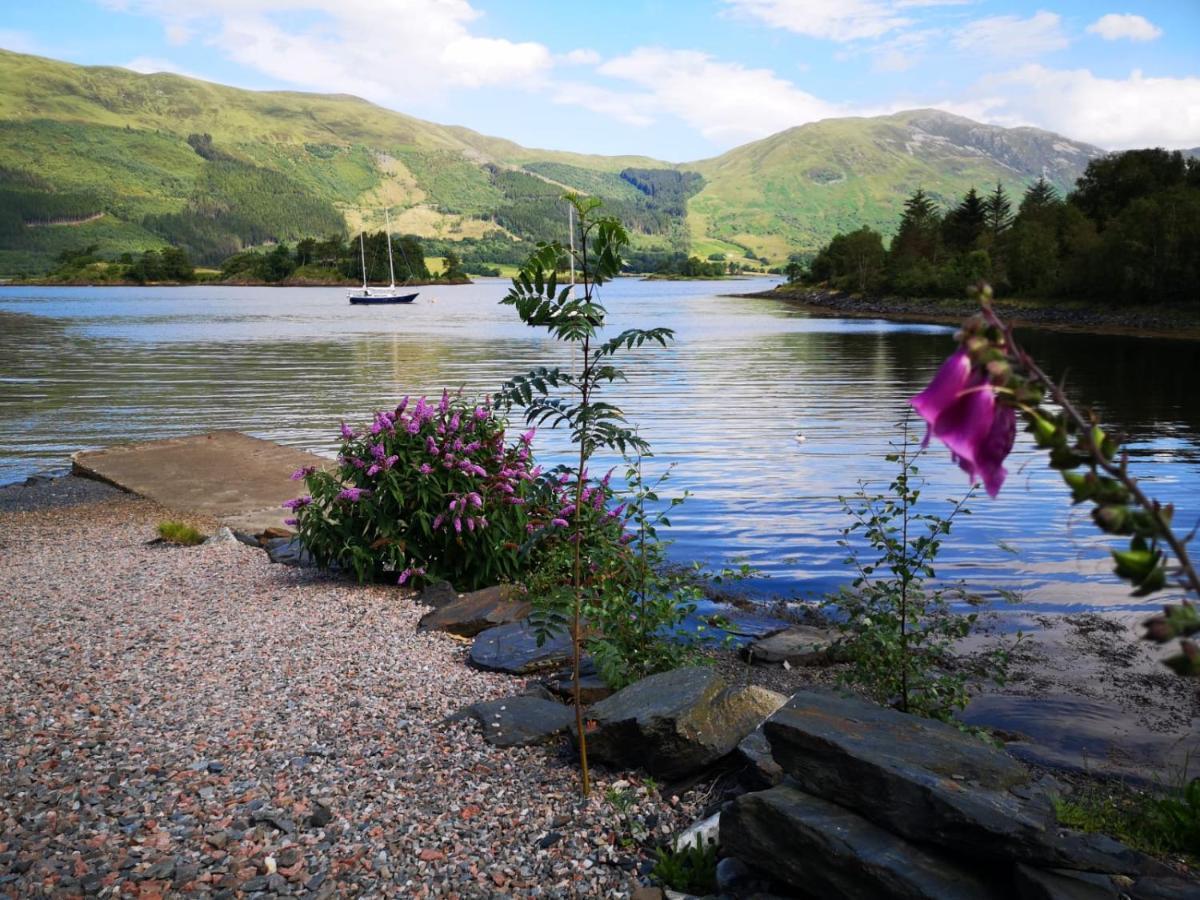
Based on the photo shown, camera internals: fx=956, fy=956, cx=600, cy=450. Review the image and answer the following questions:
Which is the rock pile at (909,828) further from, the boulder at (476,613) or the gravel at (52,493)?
the gravel at (52,493)

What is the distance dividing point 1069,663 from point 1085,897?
19.5 ft

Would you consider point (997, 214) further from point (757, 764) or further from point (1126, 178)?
point (757, 764)

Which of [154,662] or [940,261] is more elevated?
[940,261]

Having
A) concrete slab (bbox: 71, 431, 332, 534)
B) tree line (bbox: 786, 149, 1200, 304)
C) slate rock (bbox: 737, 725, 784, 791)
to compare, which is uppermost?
tree line (bbox: 786, 149, 1200, 304)

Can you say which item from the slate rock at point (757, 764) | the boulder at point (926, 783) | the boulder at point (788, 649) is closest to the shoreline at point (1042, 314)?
the boulder at point (788, 649)

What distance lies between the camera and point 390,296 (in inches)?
5221

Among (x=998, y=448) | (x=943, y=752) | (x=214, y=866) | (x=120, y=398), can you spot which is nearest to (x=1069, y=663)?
(x=943, y=752)

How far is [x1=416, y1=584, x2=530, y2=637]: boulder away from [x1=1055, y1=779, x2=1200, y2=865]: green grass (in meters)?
4.60

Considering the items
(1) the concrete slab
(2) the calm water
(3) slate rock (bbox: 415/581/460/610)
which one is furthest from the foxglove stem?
(1) the concrete slab

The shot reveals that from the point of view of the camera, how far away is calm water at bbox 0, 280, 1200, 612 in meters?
13.2

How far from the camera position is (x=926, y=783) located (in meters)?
4.04

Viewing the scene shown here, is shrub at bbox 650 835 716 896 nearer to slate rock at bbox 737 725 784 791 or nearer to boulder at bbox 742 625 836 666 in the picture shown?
slate rock at bbox 737 725 784 791

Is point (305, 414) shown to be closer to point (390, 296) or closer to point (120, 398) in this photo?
point (120, 398)

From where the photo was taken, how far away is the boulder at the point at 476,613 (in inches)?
331
